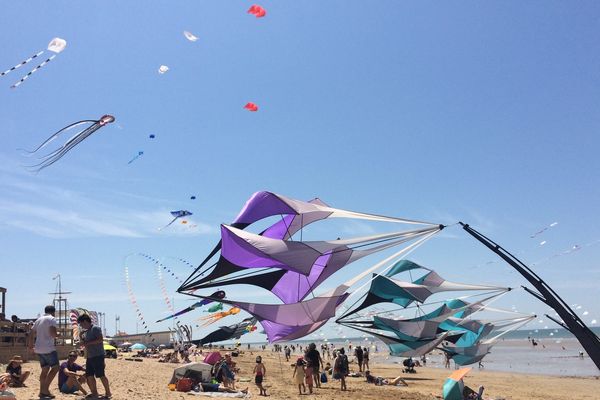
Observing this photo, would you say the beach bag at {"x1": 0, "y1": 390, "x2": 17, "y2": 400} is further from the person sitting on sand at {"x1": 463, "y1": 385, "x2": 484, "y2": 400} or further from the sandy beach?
the person sitting on sand at {"x1": 463, "y1": 385, "x2": 484, "y2": 400}

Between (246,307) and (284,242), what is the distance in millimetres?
2133

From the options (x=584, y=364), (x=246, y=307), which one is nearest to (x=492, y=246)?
(x=246, y=307)

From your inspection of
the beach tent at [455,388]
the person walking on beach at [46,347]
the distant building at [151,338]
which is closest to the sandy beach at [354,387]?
the person walking on beach at [46,347]

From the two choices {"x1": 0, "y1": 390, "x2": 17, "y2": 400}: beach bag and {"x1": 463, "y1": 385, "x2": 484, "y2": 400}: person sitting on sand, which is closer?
{"x1": 0, "y1": 390, "x2": 17, "y2": 400}: beach bag

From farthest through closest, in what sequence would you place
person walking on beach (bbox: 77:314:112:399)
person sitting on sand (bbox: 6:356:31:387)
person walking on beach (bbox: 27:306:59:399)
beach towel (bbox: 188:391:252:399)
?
beach towel (bbox: 188:391:252:399), person sitting on sand (bbox: 6:356:31:387), person walking on beach (bbox: 77:314:112:399), person walking on beach (bbox: 27:306:59:399)

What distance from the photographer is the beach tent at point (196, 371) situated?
13.3 m

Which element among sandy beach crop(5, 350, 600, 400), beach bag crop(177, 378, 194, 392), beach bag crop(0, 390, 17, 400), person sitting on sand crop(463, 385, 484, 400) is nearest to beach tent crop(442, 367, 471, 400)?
person sitting on sand crop(463, 385, 484, 400)

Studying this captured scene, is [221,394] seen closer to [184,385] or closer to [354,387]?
[184,385]

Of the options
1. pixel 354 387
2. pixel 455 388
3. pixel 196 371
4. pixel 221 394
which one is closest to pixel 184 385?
pixel 196 371

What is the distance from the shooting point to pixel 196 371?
43.9 ft

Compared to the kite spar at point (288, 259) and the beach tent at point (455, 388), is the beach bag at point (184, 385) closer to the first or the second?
the kite spar at point (288, 259)

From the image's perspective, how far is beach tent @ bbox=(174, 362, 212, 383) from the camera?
1330 cm

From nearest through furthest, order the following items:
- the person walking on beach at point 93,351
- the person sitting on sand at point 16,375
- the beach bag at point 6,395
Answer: the beach bag at point 6,395, the person walking on beach at point 93,351, the person sitting on sand at point 16,375

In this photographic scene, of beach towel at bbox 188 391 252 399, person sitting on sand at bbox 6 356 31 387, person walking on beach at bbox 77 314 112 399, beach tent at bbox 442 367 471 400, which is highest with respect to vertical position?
person walking on beach at bbox 77 314 112 399
